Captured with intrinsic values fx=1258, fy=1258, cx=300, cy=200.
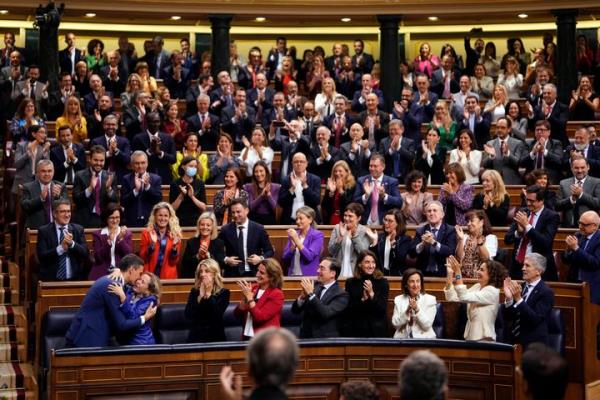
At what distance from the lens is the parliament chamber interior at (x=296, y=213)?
7980mm

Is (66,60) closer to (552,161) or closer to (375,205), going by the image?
(375,205)

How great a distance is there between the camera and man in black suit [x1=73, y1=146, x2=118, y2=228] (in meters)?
10.3

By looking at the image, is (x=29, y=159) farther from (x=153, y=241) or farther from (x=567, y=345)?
(x=567, y=345)

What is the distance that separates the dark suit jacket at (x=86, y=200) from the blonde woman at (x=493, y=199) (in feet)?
9.81

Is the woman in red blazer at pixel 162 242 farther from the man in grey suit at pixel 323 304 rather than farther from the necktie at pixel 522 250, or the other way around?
the necktie at pixel 522 250

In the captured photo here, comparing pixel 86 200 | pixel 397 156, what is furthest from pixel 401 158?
pixel 86 200

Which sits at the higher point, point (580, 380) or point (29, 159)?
point (29, 159)

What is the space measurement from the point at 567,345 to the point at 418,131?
14.7 feet

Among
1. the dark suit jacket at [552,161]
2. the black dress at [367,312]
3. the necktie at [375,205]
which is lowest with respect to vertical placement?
the black dress at [367,312]

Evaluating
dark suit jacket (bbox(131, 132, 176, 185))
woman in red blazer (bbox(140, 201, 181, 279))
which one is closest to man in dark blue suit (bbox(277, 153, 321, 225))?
dark suit jacket (bbox(131, 132, 176, 185))

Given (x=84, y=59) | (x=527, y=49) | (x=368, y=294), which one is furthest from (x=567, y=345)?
(x=527, y=49)

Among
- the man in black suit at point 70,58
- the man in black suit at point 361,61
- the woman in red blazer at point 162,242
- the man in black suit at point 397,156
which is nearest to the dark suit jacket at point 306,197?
the man in black suit at point 397,156

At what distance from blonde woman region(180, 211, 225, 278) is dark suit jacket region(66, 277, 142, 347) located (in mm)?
1616

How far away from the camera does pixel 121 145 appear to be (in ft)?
37.2
